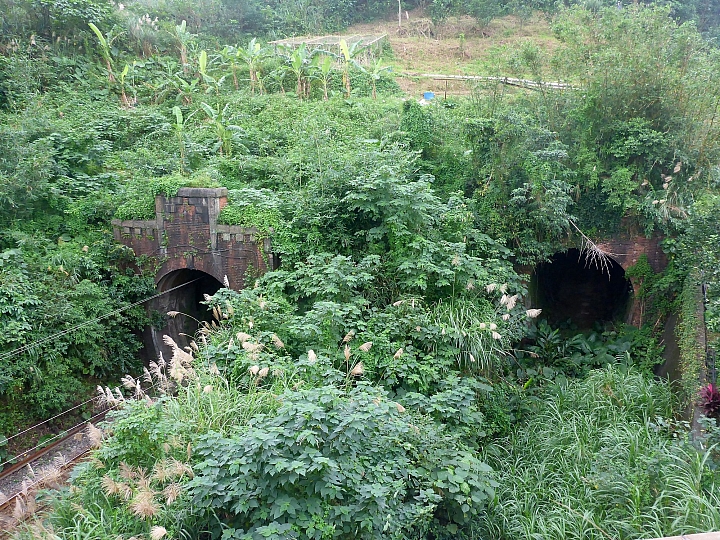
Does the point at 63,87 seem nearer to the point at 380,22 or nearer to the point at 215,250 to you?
the point at 215,250

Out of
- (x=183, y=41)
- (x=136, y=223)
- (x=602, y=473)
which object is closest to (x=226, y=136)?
(x=136, y=223)

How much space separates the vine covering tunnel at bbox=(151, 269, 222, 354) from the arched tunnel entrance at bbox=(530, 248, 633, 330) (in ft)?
22.8

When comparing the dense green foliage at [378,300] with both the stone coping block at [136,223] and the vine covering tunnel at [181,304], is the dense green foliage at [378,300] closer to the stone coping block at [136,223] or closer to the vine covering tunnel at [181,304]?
the stone coping block at [136,223]

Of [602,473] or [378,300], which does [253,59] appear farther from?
[602,473]

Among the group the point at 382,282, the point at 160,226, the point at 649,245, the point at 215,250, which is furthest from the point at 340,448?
the point at 649,245

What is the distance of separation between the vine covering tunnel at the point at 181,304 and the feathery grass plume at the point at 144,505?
5.49 metres

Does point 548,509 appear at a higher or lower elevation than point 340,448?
lower

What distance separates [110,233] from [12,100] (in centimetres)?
553

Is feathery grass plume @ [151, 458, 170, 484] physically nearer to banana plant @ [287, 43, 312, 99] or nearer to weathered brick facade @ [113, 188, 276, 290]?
weathered brick facade @ [113, 188, 276, 290]

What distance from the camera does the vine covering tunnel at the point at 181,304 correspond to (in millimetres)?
10016

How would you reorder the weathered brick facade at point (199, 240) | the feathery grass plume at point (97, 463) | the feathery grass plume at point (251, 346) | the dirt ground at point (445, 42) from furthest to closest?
1. the dirt ground at point (445, 42)
2. the weathered brick facade at point (199, 240)
3. the feathery grass plume at point (251, 346)
4. the feathery grass plume at point (97, 463)

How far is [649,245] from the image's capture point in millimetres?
10188

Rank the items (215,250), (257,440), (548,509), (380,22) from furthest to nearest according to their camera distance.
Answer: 1. (380,22)
2. (215,250)
3. (548,509)
4. (257,440)

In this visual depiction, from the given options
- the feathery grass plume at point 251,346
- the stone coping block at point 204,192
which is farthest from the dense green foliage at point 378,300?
the stone coping block at point 204,192
